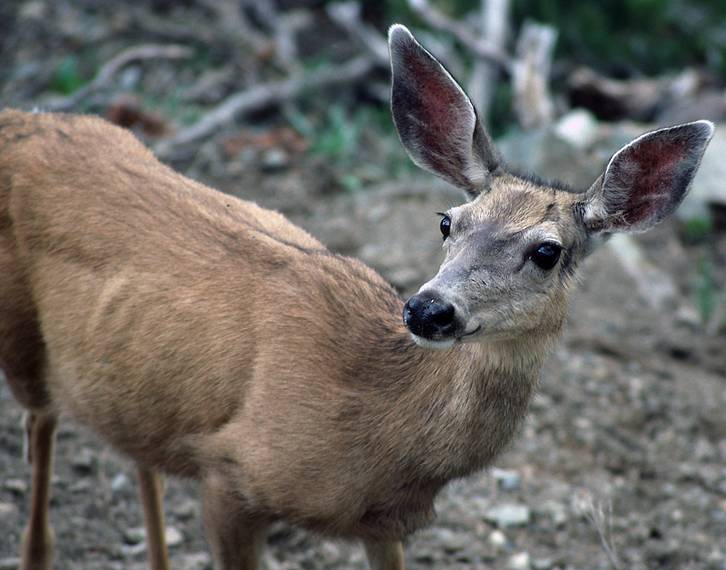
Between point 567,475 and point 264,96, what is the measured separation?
4279 mm

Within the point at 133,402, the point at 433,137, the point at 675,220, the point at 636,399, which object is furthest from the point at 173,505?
the point at 675,220

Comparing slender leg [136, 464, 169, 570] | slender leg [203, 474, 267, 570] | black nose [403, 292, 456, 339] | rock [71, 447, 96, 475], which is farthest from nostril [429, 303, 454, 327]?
rock [71, 447, 96, 475]

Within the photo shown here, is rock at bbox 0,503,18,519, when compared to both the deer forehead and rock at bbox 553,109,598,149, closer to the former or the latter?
the deer forehead

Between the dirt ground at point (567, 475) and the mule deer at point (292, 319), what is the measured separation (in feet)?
1.69

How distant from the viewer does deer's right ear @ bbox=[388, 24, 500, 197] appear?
13.4 ft

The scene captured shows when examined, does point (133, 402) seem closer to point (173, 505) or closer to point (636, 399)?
point (173, 505)

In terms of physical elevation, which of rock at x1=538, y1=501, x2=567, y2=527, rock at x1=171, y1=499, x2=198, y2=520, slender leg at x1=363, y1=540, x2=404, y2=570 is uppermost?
slender leg at x1=363, y1=540, x2=404, y2=570

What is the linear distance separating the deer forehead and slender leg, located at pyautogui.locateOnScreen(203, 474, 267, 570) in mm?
1310

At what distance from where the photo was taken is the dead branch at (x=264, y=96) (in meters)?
7.94

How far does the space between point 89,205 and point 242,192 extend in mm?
3652

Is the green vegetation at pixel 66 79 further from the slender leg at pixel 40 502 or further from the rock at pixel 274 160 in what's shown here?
the slender leg at pixel 40 502

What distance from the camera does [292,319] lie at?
410 cm

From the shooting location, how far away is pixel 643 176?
13.1 feet

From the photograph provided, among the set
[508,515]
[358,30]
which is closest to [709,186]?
[358,30]
